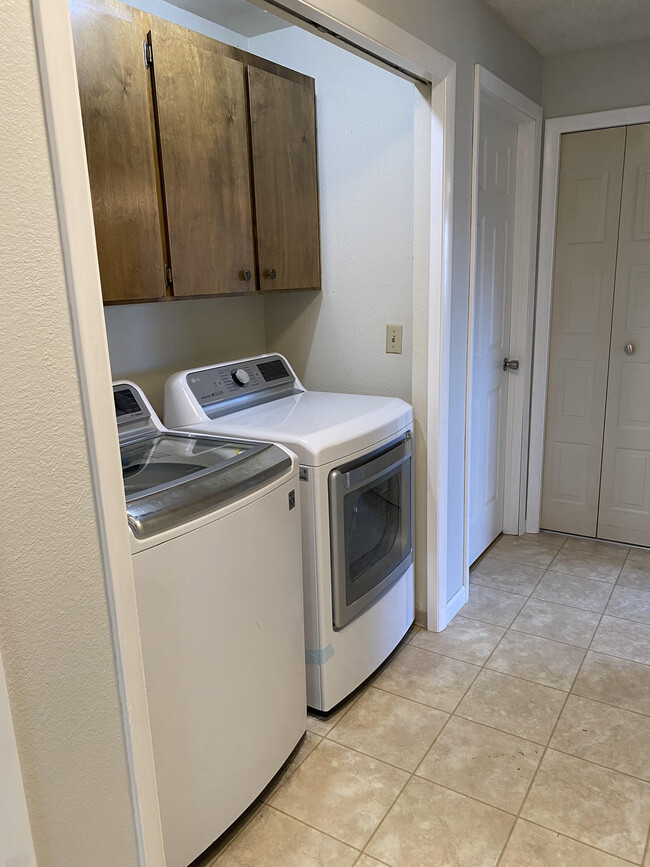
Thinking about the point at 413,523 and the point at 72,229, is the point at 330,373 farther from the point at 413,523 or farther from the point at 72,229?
the point at 72,229

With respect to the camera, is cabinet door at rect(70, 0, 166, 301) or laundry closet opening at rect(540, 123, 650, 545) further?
laundry closet opening at rect(540, 123, 650, 545)

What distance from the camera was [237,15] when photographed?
243 cm

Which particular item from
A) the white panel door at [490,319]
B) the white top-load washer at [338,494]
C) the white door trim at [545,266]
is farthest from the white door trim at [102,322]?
the white door trim at [545,266]

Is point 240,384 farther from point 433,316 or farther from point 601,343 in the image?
point 601,343

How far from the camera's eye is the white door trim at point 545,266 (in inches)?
119

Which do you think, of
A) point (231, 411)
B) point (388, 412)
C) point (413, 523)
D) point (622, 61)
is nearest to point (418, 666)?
point (413, 523)

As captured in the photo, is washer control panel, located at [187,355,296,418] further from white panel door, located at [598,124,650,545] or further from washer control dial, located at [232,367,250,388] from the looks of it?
white panel door, located at [598,124,650,545]

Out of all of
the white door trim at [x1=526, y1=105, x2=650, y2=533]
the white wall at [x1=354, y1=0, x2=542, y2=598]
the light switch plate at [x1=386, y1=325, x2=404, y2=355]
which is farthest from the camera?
the white door trim at [x1=526, y1=105, x2=650, y2=533]

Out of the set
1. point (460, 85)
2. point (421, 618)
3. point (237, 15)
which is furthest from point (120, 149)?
point (421, 618)

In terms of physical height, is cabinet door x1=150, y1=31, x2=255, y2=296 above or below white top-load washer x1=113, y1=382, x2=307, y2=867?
above

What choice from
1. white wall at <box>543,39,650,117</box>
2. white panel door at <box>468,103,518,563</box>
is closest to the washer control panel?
white panel door at <box>468,103,518,563</box>

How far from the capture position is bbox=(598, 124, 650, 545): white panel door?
9.98ft

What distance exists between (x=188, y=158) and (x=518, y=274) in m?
1.85

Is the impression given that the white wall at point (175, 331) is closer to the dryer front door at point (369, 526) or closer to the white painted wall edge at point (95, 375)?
the dryer front door at point (369, 526)
